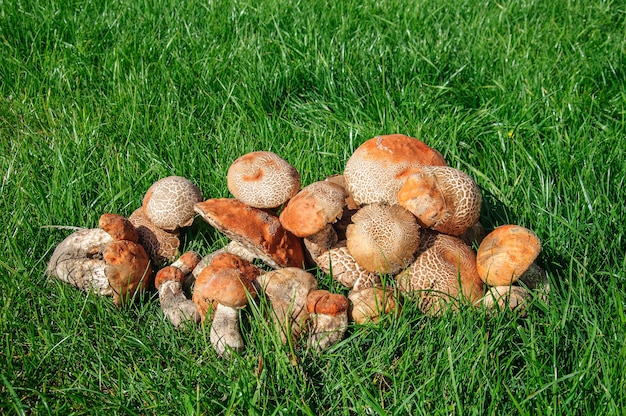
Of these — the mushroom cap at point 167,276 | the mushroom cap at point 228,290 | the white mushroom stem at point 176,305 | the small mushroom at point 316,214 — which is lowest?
the white mushroom stem at point 176,305

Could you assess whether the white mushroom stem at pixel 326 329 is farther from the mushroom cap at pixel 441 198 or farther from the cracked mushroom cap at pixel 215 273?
the mushroom cap at pixel 441 198

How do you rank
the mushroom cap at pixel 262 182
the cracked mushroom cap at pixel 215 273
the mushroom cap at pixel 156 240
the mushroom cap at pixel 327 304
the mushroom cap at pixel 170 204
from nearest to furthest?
1. the mushroom cap at pixel 327 304
2. the cracked mushroom cap at pixel 215 273
3. the mushroom cap at pixel 262 182
4. the mushroom cap at pixel 170 204
5. the mushroom cap at pixel 156 240

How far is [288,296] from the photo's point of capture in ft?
10.5

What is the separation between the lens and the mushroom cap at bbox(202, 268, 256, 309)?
307cm

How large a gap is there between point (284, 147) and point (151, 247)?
1.45 metres

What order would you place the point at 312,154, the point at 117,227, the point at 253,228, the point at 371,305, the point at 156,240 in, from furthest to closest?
the point at 312,154 → the point at 156,240 → the point at 117,227 → the point at 253,228 → the point at 371,305

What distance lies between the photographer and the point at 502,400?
9.27ft

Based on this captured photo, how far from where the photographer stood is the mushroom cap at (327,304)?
306 centimetres

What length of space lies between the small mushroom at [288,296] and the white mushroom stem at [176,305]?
15.5 inches

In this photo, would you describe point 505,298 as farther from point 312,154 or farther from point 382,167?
point 312,154

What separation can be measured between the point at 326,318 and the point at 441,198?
85 centimetres

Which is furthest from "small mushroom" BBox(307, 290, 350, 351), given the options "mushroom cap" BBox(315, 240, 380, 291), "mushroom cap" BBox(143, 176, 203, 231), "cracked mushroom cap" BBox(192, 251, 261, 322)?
"mushroom cap" BBox(143, 176, 203, 231)

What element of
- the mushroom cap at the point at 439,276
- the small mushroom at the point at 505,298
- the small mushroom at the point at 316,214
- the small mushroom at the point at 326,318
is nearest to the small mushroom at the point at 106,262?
the small mushroom at the point at 316,214

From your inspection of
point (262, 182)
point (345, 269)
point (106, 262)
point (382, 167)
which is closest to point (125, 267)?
point (106, 262)
